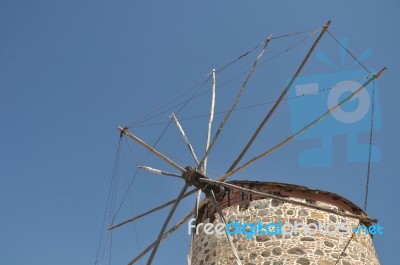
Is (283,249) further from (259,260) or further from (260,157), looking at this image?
(260,157)

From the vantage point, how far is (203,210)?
10.8 metres

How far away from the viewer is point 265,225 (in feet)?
30.4

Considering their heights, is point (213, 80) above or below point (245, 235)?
above

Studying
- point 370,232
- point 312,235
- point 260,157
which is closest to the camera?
point 260,157

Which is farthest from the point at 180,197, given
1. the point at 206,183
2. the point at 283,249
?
the point at 283,249

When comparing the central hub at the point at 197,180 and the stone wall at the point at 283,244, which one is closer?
the central hub at the point at 197,180

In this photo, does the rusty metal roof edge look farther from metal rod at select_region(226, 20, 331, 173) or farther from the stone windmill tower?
metal rod at select_region(226, 20, 331, 173)

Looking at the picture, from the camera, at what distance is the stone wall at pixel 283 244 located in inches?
344

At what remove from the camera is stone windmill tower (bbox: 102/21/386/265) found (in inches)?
332

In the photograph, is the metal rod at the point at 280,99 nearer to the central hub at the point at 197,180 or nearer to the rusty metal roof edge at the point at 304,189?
the central hub at the point at 197,180

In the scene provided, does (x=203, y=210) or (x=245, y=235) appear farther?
(x=203, y=210)

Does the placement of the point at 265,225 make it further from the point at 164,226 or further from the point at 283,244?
the point at 164,226

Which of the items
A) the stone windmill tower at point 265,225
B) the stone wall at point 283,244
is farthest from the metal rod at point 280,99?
the stone wall at point 283,244

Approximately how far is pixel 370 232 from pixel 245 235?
9.30 ft
